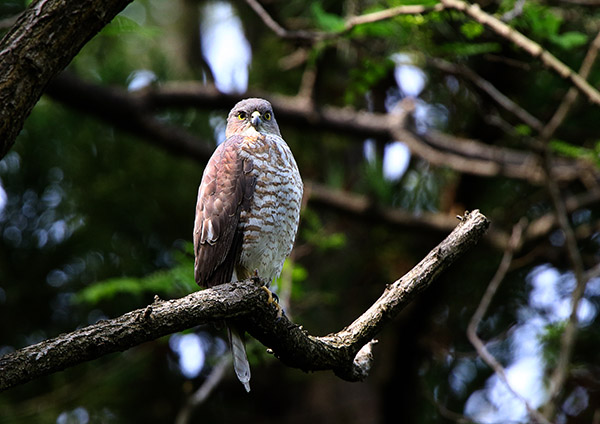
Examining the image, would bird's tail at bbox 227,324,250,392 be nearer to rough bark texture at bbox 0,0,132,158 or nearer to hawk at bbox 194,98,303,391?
hawk at bbox 194,98,303,391

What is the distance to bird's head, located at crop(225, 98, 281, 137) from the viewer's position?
4.14m

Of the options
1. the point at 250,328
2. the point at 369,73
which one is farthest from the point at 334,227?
the point at 250,328

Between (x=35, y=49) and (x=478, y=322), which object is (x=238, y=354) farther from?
(x=478, y=322)

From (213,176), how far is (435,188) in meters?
3.77

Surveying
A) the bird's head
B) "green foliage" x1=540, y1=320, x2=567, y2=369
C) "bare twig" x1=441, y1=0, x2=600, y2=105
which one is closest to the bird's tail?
the bird's head

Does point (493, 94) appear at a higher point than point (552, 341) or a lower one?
higher

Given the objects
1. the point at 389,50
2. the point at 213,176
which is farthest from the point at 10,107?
the point at 389,50

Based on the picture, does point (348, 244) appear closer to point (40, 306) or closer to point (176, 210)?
point (176, 210)

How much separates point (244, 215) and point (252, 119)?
0.84 m

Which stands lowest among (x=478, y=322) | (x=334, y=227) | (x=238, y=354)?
(x=334, y=227)

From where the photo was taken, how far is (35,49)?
260 centimetres

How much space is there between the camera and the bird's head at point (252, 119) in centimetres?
414

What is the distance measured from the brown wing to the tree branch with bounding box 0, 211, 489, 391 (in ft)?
2.08

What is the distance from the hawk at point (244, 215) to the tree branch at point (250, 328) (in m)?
0.54
